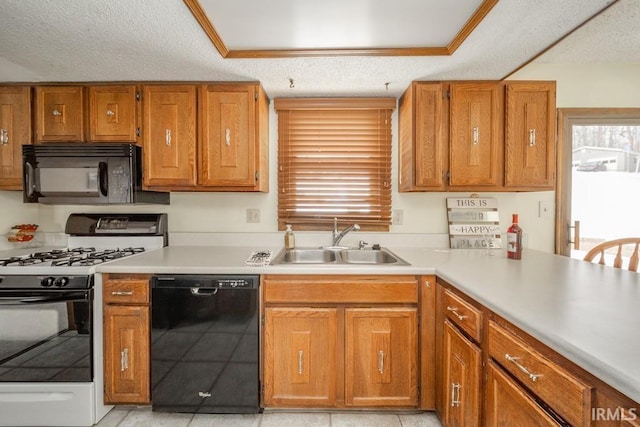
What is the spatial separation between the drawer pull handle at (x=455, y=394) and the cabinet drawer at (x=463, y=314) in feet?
0.95

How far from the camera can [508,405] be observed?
105 centimetres

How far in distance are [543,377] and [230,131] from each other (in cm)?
206

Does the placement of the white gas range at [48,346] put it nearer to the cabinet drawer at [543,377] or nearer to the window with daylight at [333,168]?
the window with daylight at [333,168]

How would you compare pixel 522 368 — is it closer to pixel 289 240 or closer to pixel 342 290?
pixel 342 290

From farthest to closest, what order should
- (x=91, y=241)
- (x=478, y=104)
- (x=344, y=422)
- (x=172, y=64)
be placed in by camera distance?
(x=91, y=241)
(x=478, y=104)
(x=172, y=64)
(x=344, y=422)

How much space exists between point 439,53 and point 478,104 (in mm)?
537

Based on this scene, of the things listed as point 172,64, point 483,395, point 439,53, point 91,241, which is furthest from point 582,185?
point 91,241

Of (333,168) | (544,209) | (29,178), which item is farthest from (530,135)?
(29,178)

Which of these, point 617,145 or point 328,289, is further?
point 617,145

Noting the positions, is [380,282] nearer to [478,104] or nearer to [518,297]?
[518,297]

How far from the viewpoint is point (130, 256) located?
201cm

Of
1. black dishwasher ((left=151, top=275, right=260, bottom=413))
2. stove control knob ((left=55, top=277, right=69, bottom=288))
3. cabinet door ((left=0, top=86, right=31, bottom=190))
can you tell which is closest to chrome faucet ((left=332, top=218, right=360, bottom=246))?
black dishwasher ((left=151, top=275, right=260, bottom=413))

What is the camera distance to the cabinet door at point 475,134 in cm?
209

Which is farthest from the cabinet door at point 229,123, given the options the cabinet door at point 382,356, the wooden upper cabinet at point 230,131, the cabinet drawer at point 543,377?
the cabinet drawer at point 543,377
